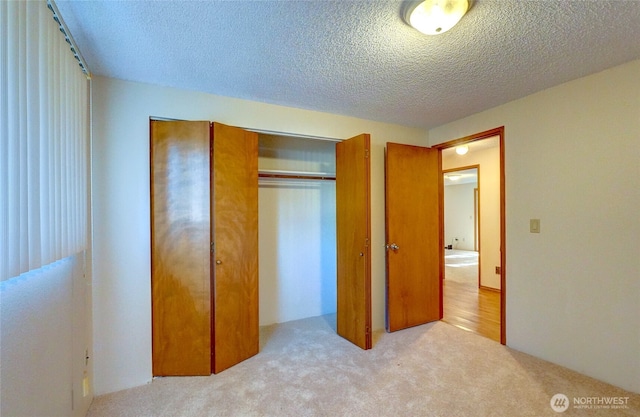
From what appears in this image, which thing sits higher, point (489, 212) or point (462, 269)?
point (489, 212)

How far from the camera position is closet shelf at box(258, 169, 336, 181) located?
319cm

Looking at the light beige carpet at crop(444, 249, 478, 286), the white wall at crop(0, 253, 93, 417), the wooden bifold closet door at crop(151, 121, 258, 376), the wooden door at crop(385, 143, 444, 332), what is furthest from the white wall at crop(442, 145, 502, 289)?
the white wall at crop(0, 253, 93, 417)

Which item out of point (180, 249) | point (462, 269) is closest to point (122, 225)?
point (180, 249)

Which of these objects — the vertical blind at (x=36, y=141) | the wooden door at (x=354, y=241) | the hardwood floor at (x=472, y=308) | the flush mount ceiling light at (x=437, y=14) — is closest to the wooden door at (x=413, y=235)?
the hardwood floor at (x=472, y=308)

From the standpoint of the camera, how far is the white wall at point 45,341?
1057mm

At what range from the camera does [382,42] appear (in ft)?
5.59

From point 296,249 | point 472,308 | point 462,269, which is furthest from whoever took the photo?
point 462,269

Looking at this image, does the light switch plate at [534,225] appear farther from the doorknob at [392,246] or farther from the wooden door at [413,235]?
the doorknob at [392,246]

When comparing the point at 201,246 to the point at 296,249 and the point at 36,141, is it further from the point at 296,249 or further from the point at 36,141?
the point at 296,249

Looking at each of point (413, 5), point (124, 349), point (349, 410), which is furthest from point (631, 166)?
point (124, 349)

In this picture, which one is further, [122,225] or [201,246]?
[201,246]

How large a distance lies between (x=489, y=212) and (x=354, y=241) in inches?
132

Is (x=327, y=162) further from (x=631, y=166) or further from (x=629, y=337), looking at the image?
(x=629, y=337)

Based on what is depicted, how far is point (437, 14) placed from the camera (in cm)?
141
